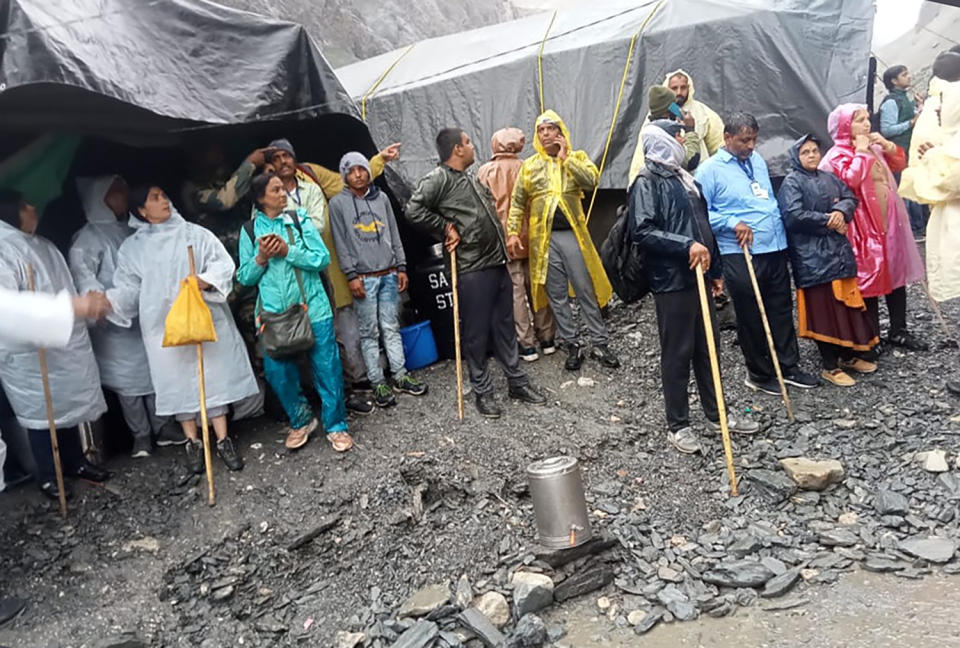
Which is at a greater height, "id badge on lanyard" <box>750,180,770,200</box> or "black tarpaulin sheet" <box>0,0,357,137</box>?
"black tarpaulin sheet" <box>0,0,357,137</box>

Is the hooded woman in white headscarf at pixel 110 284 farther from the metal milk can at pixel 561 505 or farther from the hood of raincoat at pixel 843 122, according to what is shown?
the hood of raincoat at pixel 843 122

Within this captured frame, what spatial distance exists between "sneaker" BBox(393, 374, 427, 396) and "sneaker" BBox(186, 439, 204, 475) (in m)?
1.52

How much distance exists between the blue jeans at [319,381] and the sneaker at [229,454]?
1.33ft

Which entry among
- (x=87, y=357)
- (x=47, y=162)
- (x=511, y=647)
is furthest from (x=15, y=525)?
(x=511, y=647)

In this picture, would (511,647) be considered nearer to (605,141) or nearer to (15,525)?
(15,525)

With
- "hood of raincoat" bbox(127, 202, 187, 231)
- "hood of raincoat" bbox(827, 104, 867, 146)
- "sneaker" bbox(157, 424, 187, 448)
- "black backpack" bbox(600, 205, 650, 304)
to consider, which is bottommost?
"sneaker" bbox(157, 424, 187, 448)

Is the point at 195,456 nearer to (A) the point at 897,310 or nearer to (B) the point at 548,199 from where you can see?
(B) the point at 548,199

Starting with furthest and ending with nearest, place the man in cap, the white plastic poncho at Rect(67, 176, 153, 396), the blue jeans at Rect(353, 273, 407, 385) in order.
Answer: the blue jeans at Rect(353, 273, 407, 385) → the man in cap → the white plastic poncho at Rect(67, 176, 153, 396)

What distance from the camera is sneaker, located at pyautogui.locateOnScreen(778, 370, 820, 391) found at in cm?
471

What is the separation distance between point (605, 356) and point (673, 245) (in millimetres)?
1677


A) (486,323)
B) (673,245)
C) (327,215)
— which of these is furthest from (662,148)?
(327,215)

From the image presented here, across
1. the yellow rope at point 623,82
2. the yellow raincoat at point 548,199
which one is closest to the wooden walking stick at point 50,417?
the yellow raincoat at point 548,199

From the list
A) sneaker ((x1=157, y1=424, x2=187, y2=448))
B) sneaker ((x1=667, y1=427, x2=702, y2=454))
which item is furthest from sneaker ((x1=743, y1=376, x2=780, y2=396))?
sneaker ((x1=157, y1=424, x2=187, y2=448))

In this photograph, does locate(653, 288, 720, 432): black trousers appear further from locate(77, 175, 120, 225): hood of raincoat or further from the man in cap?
locate(77, 175, 120, 225): hood of raincoat
